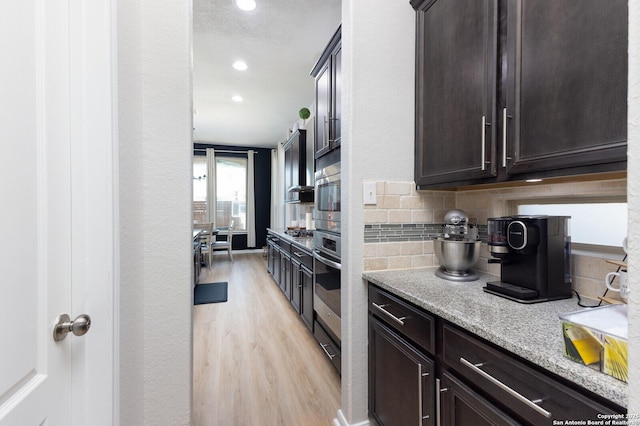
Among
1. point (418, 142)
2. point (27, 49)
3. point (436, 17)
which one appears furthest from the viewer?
point (418, 142)

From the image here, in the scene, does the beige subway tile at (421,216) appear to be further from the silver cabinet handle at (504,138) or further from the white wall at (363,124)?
the silver cabinet handle at (504,138)

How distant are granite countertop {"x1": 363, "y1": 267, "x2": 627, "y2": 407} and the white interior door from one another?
3.63ft

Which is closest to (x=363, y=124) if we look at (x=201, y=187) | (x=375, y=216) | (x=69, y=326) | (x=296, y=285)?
(x=375, y=216)

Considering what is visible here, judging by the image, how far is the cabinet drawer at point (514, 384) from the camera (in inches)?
24.6

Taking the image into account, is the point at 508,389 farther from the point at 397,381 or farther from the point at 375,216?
the point at 375,216

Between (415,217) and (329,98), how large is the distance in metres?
1.10

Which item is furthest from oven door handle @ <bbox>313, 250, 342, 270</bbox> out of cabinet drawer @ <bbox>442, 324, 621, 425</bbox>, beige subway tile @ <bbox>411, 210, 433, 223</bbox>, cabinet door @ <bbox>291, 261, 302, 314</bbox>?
cabinet drawer @ <bbox>442, 324, 621, 425</bbox>

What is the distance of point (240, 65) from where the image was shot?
11.2 ft

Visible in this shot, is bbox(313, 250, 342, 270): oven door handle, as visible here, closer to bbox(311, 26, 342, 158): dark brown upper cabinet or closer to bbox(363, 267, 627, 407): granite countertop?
bbox(363, 267, 627, 407): granite countertop

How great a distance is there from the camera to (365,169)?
152cm

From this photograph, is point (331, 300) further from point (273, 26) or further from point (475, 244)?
point (273, 26)

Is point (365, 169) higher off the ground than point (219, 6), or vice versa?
point (219, 6)

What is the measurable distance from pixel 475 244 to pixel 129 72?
5.30ft

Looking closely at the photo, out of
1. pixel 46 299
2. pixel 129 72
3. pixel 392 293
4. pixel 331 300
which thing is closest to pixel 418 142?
pixel 392 293
